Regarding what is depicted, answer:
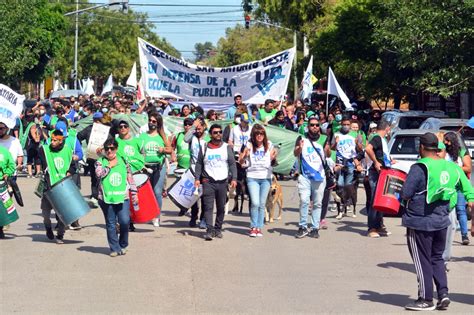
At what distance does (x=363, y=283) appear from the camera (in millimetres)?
10180

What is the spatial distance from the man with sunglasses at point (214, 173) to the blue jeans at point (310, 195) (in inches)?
38.9

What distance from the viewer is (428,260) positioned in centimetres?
870

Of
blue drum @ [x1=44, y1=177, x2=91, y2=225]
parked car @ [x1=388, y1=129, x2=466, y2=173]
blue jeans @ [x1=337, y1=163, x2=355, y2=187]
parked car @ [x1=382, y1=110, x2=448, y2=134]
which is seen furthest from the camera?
parked car @ [x1=382, y1=110, x2=448, y2=134]

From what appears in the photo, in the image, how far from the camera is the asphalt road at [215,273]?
898 centimetres

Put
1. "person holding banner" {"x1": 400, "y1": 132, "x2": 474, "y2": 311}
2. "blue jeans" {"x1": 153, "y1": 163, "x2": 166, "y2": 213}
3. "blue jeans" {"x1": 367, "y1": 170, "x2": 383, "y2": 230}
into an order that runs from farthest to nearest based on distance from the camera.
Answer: "blue jeans" {"x1": 153, "y1": 163, "x2": 166, "y2": 213}
"blue jeans" {"x1": 367, "y1": 170, "x2": 383, "y2": 230}
"person holding banner" {"x1": 400, "y1": 132, "x2": 474, "y2": 311}

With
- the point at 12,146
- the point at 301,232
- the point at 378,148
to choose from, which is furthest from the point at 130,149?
the point at 378,148

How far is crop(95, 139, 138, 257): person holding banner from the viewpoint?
1148 centimetres

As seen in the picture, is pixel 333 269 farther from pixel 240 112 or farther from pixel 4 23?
pixel 4 23

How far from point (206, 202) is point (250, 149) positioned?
95 cm

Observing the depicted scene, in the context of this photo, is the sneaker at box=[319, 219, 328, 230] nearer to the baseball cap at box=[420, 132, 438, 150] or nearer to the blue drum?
the blue drum

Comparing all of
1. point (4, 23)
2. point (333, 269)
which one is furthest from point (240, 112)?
point (4, 23)

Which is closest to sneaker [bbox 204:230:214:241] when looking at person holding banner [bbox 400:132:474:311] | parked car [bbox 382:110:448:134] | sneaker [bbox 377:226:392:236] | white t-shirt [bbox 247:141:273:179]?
white t-shirt [bbox 247:141:273:179]

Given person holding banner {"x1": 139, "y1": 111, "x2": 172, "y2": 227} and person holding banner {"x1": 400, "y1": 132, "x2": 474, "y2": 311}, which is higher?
person holding banner {"x1": 139, "y1": 111, "x2": 172, "y2": 227}

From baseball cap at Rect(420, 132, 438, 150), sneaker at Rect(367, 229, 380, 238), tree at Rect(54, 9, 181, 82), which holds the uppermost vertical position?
tree at Rect(54, 9, 181, 82)
